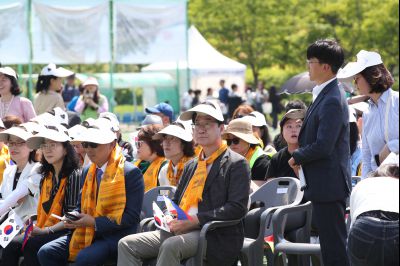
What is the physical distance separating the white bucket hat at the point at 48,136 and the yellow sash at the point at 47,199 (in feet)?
0.93

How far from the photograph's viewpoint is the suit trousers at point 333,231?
594 cm

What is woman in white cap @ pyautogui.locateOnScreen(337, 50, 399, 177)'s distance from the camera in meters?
6.02

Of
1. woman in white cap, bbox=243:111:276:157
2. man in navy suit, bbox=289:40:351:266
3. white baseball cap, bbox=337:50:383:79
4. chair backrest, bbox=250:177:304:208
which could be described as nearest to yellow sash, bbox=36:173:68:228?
chair backrest, bbox=250:177:304:208

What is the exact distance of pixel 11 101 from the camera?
1050 centimetres

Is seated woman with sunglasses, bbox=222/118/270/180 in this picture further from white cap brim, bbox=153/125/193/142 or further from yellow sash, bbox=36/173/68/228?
yellow sash, bbox=36/173/68/228

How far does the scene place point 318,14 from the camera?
39.9 metres

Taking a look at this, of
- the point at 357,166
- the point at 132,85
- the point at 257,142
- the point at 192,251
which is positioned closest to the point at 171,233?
the point at 192,251

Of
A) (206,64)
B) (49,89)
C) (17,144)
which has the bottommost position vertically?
(17,144)

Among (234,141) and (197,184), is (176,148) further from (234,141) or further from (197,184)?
(197,184)

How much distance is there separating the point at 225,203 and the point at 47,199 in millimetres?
1650

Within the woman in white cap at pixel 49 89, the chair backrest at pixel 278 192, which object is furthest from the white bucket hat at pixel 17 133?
the woman in white cap at pixel 49 89

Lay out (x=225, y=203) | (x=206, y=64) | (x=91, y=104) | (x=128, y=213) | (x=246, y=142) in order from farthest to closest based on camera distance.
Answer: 1. (x=206, y=64)
2. (x=91, y=104)
3. (x=246, y=142)
4. (x=128, y=213)
5. (x=225, y=203)

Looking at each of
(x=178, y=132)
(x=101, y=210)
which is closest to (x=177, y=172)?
(x=178, y=132)

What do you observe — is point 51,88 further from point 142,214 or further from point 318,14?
point 318,14
